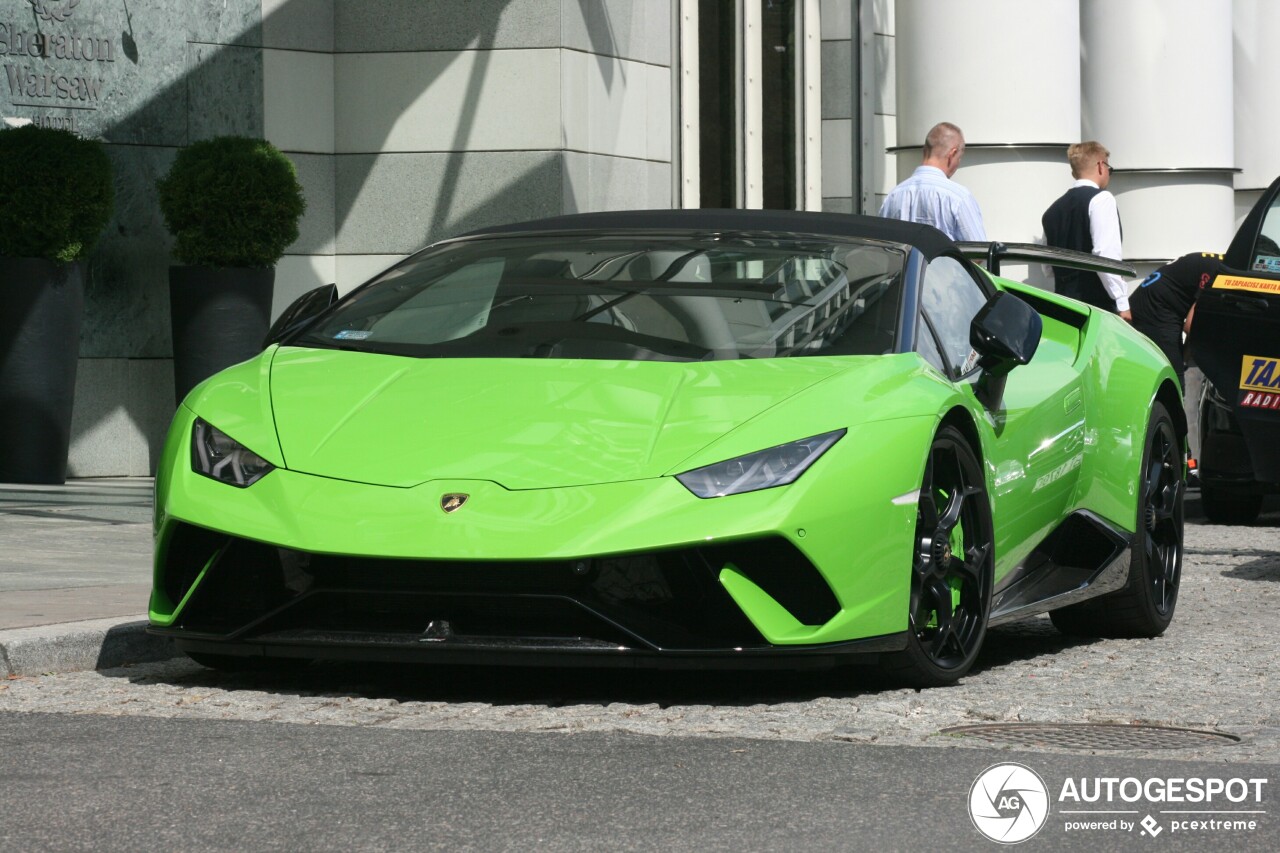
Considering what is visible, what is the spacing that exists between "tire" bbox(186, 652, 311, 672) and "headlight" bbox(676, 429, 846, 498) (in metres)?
1.30

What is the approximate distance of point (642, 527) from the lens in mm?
5211

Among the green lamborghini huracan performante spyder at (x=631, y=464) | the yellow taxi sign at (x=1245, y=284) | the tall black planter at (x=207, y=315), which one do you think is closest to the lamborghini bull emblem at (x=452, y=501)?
the green lamborghini huracan performante spyder at (x=631, y=464)

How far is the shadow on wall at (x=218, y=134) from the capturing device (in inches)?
517

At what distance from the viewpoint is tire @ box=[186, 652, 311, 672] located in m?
5.94

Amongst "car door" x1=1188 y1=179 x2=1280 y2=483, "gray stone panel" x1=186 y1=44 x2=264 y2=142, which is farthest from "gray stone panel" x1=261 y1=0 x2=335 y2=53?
"car door" x1=1188 y1=179 x2=1280 y2=483

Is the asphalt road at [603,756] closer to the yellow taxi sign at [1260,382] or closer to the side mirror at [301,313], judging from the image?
the side mirror at [301,313]

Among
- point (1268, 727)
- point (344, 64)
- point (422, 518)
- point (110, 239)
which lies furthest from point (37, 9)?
point (1268, 727)

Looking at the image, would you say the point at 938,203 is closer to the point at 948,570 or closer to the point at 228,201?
the point at 228,201

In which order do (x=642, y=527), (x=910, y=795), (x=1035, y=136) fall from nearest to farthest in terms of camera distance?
(x=910, y=795)
(x=642, y=527)
(x=1035, y=136)

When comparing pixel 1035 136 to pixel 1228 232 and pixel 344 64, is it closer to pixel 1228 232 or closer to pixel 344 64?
pixel 1228 232

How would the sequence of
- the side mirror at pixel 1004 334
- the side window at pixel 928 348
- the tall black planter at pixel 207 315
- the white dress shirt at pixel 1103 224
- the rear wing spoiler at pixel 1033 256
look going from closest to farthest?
the side window at pixel 928 348, the side mirror at pixel 1004 334, the rear wing spoiler at pixel 1033 256, the tall black planter at pixel 207 315, the white dress shirt at pixel 1103 224

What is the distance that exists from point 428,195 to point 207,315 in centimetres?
209

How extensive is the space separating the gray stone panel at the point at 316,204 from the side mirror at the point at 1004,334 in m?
8.38

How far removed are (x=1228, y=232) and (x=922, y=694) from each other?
15.3 meters
